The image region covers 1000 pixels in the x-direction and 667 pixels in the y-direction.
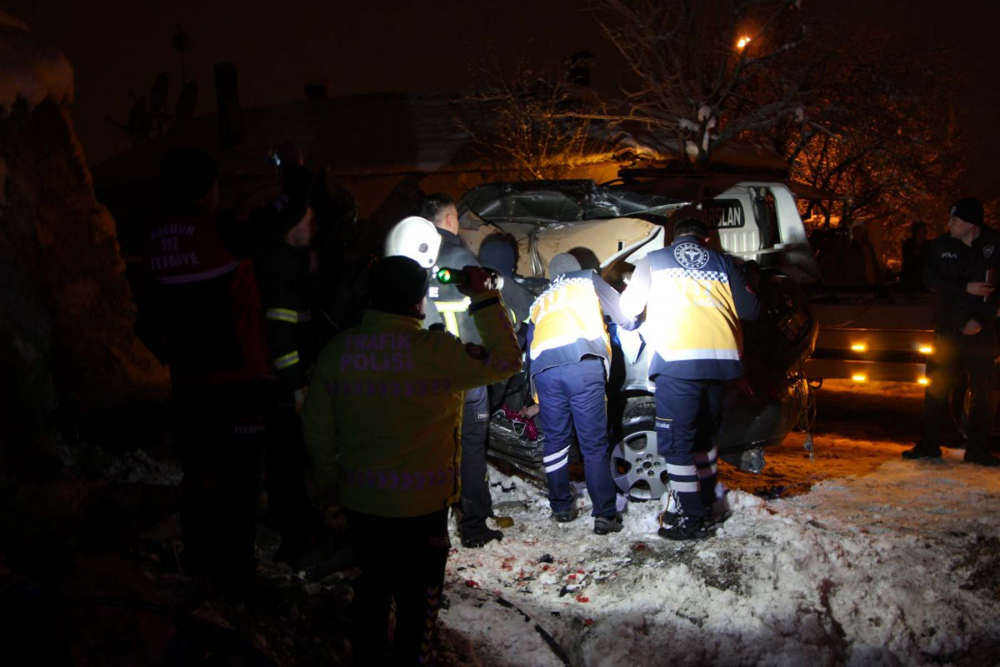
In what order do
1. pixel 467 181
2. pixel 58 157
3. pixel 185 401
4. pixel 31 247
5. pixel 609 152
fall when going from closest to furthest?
pixel 185 401 < pixel 31 247 < pixel 58 157 < pixel 609 152 < pixel 467 181

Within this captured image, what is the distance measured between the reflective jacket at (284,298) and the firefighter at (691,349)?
2316mm

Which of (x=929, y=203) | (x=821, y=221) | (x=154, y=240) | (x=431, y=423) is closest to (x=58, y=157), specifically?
(x=154, y=240)

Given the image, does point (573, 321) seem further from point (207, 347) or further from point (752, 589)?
point (207, 347)

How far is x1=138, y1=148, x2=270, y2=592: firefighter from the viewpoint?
355 centimetres

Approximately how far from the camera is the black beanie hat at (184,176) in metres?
3.58

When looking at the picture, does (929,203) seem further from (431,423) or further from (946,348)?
(431,423)

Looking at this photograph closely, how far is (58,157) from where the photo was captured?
557 centimetres

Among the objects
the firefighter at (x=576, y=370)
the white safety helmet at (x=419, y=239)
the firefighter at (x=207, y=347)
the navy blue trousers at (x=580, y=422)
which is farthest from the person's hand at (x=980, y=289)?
Result: the firefighter at (x=207, y=347)

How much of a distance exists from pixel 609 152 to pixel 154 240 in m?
15.1

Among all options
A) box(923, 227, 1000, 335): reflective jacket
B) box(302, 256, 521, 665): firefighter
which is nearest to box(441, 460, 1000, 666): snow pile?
box(302, 256, 521, 665): firefighter

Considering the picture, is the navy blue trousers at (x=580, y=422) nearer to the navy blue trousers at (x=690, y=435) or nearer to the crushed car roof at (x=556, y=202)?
the navy blue trousers at (x=690, y=435)

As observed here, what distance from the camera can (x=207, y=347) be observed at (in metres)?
3.57

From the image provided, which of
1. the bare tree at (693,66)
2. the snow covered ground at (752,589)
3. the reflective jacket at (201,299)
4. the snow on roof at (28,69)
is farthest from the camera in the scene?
the bare tree at (693,66)

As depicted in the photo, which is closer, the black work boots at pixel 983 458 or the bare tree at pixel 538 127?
the black work boots at pixel 983 458
